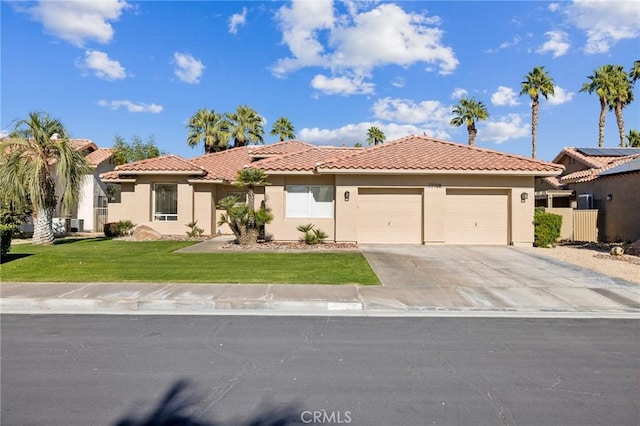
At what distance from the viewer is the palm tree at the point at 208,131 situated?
1604 inches

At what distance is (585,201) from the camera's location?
21812 mm

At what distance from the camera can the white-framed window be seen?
17.7 metres

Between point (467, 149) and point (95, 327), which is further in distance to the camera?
point (467, 149)

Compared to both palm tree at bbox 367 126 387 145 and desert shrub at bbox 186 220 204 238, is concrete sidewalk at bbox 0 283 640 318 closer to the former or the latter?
desert shrub at bbox 186 220 204 238

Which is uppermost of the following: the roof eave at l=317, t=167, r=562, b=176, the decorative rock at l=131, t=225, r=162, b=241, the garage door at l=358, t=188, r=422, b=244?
the roof eave at l=317, t=167, r=562, b=176

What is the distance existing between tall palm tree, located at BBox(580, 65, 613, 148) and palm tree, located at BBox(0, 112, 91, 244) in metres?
40.3

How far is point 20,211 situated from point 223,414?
17.5 metres

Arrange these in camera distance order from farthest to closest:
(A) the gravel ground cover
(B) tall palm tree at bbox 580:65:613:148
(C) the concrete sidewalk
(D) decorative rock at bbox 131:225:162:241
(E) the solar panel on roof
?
(B) tall palm tree at bbox 580:65:613:148
(E) the solar panel on roof
(D) decorative rock at bbox 131:225:162:241
(A) the gravel ground cover
(C) the concrete sidewalk

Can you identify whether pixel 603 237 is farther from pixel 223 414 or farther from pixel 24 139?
pixel 24 139

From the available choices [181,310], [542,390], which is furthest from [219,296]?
[542,390]

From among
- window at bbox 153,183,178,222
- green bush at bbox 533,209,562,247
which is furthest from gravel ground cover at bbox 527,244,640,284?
window at bbox 153,183,178,222

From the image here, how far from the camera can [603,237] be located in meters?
19.5

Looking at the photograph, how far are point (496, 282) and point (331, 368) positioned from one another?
6348mm

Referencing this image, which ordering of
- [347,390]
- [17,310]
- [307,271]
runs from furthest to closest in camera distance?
[307,271], [17,310], [347,390]
